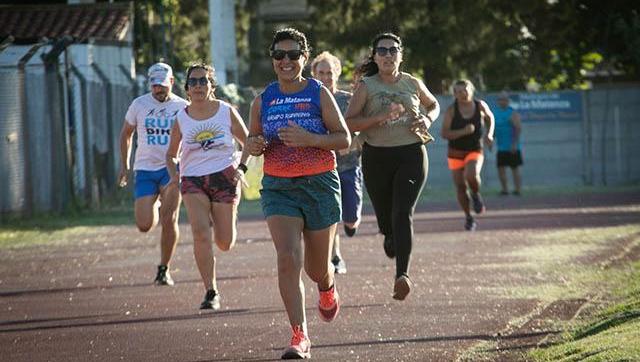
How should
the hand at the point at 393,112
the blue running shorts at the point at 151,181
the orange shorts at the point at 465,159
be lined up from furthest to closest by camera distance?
the orange shorts at the point at 465,159 → the blue running shorts at the point at 151,181 → the hand at the point at 393,112

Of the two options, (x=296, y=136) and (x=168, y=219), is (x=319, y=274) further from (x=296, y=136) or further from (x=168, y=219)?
(x=168, y=219)

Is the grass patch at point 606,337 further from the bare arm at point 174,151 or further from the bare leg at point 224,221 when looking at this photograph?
the bare arm at point 174,151

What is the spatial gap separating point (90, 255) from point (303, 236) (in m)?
9.16

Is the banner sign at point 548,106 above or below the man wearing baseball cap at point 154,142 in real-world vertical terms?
below

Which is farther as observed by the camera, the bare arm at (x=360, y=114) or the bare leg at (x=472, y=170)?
the bare leg at (x=472, y=170)

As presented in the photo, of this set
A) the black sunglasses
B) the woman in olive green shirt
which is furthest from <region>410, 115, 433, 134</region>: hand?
the black sunglasses

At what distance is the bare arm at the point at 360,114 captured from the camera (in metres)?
12.2

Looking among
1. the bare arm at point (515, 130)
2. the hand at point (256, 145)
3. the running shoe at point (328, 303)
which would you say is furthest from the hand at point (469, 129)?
the bare arm at point (515, 130)

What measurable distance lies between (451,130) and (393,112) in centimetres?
823

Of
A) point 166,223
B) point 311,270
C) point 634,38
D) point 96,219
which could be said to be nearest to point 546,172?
point 634,38

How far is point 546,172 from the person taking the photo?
36.8 meters

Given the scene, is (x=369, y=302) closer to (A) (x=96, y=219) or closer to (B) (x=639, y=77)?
(A) (x=96, y=219)

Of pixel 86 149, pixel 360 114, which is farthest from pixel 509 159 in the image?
pixel 360 114

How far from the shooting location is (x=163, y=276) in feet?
49.0
